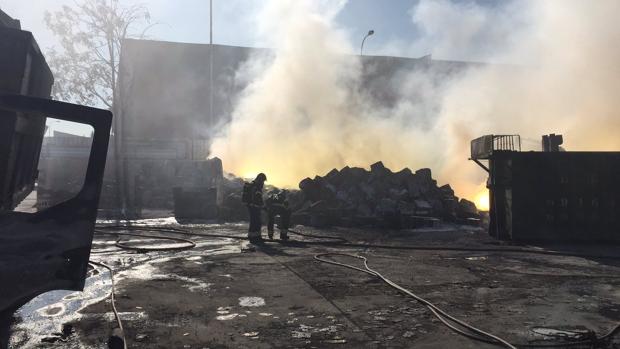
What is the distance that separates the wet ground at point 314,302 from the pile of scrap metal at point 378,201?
538 centimetres

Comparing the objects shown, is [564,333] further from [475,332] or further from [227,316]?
[227,316]

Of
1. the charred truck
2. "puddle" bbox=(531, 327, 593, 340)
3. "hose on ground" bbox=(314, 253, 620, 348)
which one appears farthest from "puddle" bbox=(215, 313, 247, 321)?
"puddle" bbox=(531, 327, 593, 340)

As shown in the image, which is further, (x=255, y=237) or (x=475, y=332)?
(x=255, y=237)

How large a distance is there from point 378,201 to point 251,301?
10.2 m

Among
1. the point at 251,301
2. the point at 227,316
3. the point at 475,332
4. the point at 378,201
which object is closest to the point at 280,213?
the point at 378,201

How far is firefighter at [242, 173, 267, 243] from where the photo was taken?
406 inches

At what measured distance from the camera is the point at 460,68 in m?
27.6

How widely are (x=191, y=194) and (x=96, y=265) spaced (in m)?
9.16

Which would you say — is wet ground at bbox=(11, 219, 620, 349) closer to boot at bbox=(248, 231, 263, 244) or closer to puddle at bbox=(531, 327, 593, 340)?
puddle at bbox=(531, 327, 593, 340)

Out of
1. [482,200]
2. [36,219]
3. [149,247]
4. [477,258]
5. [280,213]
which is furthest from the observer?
[482,200]

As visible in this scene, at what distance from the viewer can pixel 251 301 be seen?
207 inches

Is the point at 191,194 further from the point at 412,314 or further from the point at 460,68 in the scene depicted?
the point at 460,68

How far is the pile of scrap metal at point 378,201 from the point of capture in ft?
45.5

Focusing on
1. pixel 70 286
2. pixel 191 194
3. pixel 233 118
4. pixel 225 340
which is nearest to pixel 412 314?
pixel 225 340
